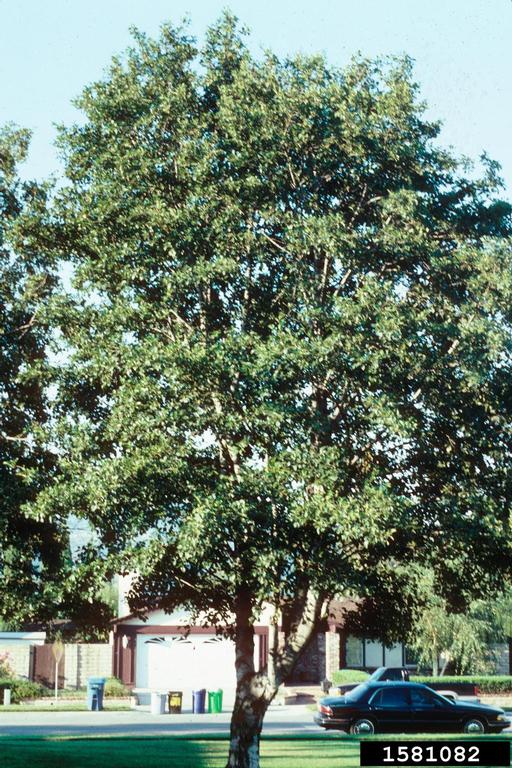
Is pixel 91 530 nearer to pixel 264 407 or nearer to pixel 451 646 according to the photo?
pixel 264 407

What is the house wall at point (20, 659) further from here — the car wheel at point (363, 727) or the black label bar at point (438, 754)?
the black label bar at point (438, 754)

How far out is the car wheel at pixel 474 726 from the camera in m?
28.5

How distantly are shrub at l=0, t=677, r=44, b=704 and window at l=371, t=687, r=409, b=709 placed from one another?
19.2 metres

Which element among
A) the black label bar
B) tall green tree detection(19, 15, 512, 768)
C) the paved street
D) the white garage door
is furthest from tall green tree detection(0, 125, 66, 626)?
the white garage door

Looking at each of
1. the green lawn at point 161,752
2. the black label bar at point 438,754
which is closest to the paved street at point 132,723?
the green lawn at point 161,752

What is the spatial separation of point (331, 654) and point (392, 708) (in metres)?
20.9

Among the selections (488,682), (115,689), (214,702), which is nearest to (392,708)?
(214,702)

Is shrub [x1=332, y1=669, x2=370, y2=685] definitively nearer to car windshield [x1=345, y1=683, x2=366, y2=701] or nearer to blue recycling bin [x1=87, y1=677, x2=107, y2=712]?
blue recycling bin [x1=87, y1=677, x2=107, y2=712]

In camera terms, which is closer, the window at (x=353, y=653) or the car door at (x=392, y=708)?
the car door at (x=392, y=708)

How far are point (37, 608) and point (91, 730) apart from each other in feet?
43.6

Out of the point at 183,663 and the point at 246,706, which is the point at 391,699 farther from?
the point at 183,663

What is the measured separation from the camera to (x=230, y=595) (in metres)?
18.9

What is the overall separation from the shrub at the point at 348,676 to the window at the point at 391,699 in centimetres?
1665

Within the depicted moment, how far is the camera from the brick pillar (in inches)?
1930
